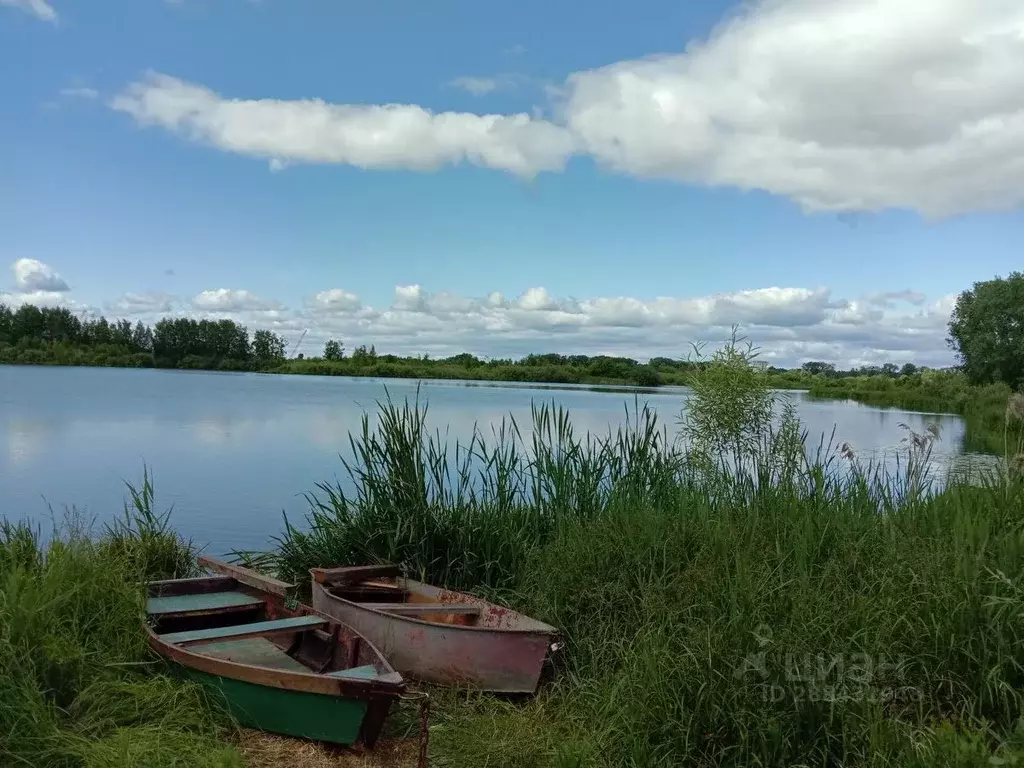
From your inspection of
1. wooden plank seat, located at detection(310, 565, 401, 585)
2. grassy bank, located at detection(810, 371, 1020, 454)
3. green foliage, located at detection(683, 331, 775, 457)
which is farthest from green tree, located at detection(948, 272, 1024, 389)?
wooden plank seat, located at detection(310, 565, 401, 585)

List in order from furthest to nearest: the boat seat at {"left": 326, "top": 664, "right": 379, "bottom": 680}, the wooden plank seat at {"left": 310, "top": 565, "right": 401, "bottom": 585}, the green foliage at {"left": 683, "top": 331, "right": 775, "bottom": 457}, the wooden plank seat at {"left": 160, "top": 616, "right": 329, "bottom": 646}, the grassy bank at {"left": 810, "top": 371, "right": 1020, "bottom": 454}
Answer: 1. the grassy bank at {"left": 810, "top": 371, "right": 1020, "bottom": 454}
2. the green foliage at {"left": 683, "top": 331, "right": 775, "bottom": 457}
3. the wooden plank seat at {"left": 310, "top": 565, "right": 401, "bottom": 585}
4. the wooden plank seat at {"left": 160, "top": 616, "right": 329, "bottom": 646}
5. the boat seat at {"left": 326, "top": 664, "right": 379, "bottom": 680}


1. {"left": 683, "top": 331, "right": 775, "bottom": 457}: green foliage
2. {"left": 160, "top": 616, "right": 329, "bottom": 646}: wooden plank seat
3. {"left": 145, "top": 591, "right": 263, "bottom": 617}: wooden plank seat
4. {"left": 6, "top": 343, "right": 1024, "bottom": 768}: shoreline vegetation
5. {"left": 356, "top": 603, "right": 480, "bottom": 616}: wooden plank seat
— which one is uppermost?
{"left": 683, "top": 331, "right": 775, "bottom": 457}: green foliage

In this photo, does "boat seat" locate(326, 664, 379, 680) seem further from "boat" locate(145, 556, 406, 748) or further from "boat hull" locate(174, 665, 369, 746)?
"boat hull" locate(174, 665, 369, 746)

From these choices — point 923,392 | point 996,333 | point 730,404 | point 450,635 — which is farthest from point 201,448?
point 923,392

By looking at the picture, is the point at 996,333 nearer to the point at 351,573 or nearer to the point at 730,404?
the point at 730,404

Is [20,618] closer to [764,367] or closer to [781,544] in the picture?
[781,544]

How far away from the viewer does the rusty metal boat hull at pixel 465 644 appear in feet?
17.5

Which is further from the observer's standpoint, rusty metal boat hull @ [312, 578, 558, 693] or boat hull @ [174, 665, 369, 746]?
rusty metal boat hull @ [312, 578, 558, 693]

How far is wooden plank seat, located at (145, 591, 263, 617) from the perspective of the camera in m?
6.20

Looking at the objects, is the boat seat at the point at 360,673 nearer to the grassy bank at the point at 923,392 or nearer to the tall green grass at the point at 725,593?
the tall green grass at the point at 725,593

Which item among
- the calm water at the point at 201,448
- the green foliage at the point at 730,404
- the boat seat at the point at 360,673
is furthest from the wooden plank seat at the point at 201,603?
the green foliage at the point at 730,404

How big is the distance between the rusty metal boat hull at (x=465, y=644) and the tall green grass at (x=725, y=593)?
0.62 ft

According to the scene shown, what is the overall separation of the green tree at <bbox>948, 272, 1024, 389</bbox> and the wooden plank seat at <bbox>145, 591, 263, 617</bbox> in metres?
46.1

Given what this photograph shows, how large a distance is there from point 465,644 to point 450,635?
126 millimetres
